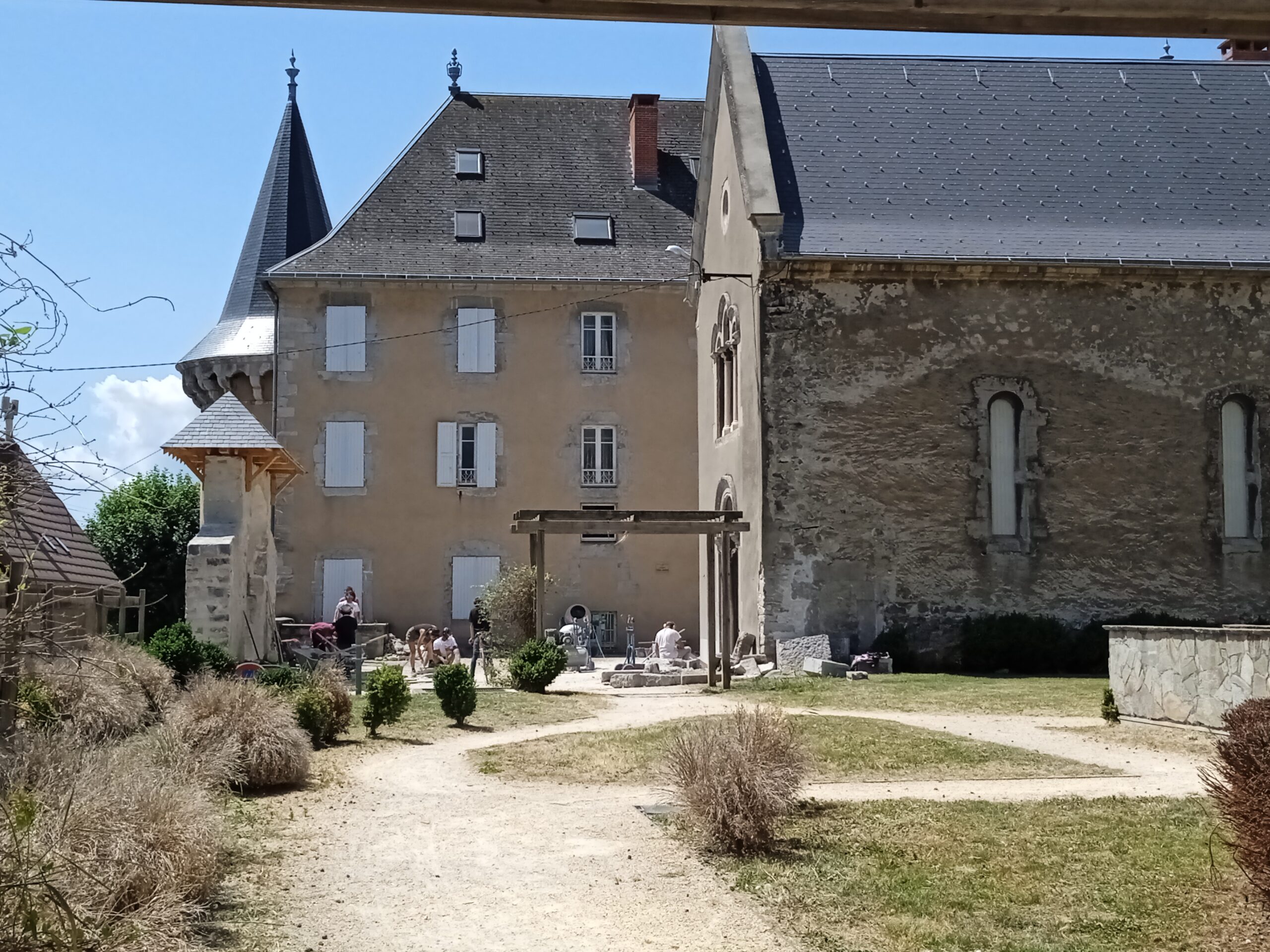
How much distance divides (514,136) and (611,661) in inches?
534

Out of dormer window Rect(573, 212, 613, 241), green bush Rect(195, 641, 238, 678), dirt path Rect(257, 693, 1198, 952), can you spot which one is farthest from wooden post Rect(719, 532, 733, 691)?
dormer window Rect(573, 212, 613, 241)

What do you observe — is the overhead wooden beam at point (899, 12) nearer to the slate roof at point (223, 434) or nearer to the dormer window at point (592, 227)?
the slate roof at point (223, 434)

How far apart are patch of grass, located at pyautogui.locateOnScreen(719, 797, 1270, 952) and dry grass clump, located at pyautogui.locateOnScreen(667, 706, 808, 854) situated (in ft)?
0.66

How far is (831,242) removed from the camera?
21719mm

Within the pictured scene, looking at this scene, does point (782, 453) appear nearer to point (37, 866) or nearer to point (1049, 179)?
point (1049, 179)

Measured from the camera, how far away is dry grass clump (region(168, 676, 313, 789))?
10.0 m

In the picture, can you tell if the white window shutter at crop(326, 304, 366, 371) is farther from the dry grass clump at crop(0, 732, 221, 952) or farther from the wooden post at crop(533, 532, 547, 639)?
the dry grass clump at crop(0, 732, 221, 952)

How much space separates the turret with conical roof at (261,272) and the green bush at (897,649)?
1665 cm

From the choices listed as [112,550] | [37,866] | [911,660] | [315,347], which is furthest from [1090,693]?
[112,550]

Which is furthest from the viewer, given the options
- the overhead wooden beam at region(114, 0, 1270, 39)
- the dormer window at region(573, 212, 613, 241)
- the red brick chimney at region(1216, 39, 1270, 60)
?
the dormer window at region(573, 212, 613, 241)

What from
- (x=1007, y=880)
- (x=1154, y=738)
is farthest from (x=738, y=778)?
(x=1154, y=738)

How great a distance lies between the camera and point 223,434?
1833cm

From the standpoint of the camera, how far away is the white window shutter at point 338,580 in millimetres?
29672

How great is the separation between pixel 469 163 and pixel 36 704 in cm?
2328
